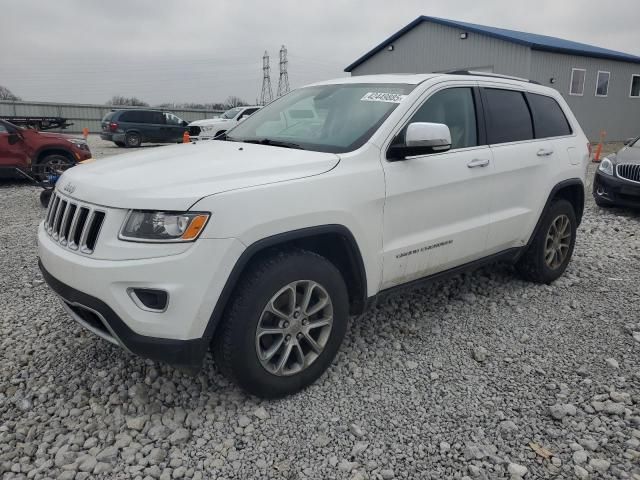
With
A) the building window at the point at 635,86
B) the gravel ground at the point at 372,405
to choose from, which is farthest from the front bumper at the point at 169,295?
the building window at the point at 635,86

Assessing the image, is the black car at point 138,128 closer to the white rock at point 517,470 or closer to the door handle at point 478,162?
the door handle at point 478,162

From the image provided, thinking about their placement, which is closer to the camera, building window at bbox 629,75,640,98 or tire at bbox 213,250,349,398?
tire at bbox 213,250,349,398

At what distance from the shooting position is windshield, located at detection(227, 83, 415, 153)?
3180mm

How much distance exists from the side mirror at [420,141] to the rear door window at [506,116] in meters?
0.97

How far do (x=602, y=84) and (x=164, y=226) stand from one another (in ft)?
82.3

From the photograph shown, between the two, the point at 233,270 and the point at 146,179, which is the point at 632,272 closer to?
the point at 233,270

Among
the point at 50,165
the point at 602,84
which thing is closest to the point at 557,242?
the point at 50,165

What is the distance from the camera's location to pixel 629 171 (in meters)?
7.78

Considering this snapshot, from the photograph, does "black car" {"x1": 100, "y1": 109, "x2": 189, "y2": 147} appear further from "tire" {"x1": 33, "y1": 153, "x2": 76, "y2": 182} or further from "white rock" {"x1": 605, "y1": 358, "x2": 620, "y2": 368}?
"white rock" {"x1": 605, "y1": 358, "x2": 620, "y2": 368}

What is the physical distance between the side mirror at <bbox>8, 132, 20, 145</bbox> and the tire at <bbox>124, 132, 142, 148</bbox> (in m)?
10.6

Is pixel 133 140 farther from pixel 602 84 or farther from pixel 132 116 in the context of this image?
pixel 602 84

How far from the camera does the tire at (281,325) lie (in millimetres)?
2543

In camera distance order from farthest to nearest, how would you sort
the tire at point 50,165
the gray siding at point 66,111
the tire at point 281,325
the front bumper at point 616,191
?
1. the gray siding at point 66,111
2. the tire at point 50,165
3. the front bumper at point 616,191
4. the tire at point 281,325

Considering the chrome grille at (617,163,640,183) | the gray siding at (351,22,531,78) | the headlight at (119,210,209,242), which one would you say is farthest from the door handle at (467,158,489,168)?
the gray siding at (351,22,531,78)
